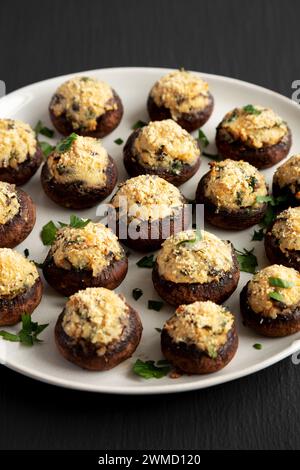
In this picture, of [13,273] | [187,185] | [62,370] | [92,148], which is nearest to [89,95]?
[92,148]

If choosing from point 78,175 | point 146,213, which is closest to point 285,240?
point 146,213

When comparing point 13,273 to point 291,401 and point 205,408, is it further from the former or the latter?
point 291,401

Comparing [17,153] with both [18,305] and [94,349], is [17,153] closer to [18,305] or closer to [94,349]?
[18,305]

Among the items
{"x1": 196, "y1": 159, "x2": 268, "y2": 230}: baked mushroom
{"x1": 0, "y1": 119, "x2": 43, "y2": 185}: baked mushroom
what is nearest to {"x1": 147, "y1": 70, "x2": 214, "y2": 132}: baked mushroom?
{"x1": 196, "y1": 159, "x2": 268, "y2": 230}: baked mushroom

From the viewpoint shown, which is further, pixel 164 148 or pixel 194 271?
pixel 164 148

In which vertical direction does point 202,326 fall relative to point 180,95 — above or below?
below

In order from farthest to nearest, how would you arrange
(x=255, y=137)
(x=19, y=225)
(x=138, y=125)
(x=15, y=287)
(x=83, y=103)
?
(x=138, y=125)
(x=83, y=103)
(x=255, y=137)
(x=19, y=225)
(x=15, y=287)

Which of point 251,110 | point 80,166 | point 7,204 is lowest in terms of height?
point 7,204

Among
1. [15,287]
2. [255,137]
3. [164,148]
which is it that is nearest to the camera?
[15,287]
